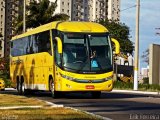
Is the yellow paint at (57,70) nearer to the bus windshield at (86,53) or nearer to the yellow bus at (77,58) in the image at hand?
the yellow bus at (77,58)

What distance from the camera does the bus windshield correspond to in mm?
25047

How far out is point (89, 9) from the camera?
15375 centimetres

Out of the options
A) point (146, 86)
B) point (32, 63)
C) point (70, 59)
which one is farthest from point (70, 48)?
point (146, 86)

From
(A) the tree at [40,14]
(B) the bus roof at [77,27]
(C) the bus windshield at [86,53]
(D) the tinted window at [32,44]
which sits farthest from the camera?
(A) the tree at [40,14]

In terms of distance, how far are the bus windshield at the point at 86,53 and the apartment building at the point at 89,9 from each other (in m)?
108

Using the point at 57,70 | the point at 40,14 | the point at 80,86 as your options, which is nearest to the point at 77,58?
the point at 57,70

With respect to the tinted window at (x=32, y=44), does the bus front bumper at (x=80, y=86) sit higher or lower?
lower

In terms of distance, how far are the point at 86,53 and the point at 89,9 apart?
129407 millimetres

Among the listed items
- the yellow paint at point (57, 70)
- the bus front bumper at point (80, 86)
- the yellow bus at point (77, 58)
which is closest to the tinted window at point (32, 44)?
the yellow bus at point (77, 58)

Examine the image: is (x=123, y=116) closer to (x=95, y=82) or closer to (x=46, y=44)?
(x=95, y=82)

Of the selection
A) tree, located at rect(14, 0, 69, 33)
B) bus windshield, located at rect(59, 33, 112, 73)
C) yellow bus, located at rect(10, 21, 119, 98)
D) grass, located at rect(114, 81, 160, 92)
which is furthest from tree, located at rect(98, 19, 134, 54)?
bus windshield, located at rect(59, 33, 112, 73)

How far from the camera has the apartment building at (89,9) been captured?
137288 millimetres

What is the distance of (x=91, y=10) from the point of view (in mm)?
155375

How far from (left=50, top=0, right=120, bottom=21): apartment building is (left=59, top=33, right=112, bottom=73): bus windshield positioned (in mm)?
108314
